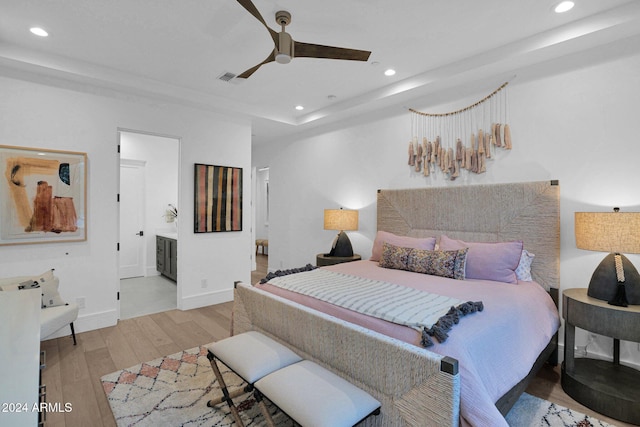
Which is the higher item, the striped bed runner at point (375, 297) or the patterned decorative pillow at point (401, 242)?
the patterned decorative pillow at point (401, 242)

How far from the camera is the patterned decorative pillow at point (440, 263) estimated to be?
2805mm

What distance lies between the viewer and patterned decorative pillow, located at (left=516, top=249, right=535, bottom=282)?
2809mm

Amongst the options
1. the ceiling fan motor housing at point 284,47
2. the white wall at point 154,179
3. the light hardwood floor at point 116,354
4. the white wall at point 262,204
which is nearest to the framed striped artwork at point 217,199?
the light hardwood floor at point 116,354

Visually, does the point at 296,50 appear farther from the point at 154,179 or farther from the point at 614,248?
the point at 154,179

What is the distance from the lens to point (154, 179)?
19.9 ft

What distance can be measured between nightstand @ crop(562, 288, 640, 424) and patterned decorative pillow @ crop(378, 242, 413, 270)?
1.28 m

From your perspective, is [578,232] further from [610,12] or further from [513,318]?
[610,12]

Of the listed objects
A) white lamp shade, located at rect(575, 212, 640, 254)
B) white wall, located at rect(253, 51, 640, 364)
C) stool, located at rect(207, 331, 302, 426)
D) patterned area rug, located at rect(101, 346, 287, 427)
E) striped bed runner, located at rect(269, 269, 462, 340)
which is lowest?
patterned area rug, located at rect(101, 346, 287, 427)

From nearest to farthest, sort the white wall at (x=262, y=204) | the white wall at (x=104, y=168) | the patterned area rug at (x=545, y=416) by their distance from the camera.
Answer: the patterned area rug at (x=545, y=416), the white wall at (x=104, y=168), the white wall at (x=262, y=204)

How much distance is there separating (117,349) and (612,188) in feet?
15.0

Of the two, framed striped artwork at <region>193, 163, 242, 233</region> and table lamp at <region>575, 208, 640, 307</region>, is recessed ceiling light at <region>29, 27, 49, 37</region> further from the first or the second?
table lamp at <region>575, 208, 640, 307</region>

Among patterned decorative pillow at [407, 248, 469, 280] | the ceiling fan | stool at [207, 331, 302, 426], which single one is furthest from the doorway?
patterned decorative pillow at [407, 248, 469, 280]

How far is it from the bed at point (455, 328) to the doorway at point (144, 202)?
13.3ft

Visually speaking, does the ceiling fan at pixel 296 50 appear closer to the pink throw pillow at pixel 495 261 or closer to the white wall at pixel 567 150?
the white wall at pixel 567 150
